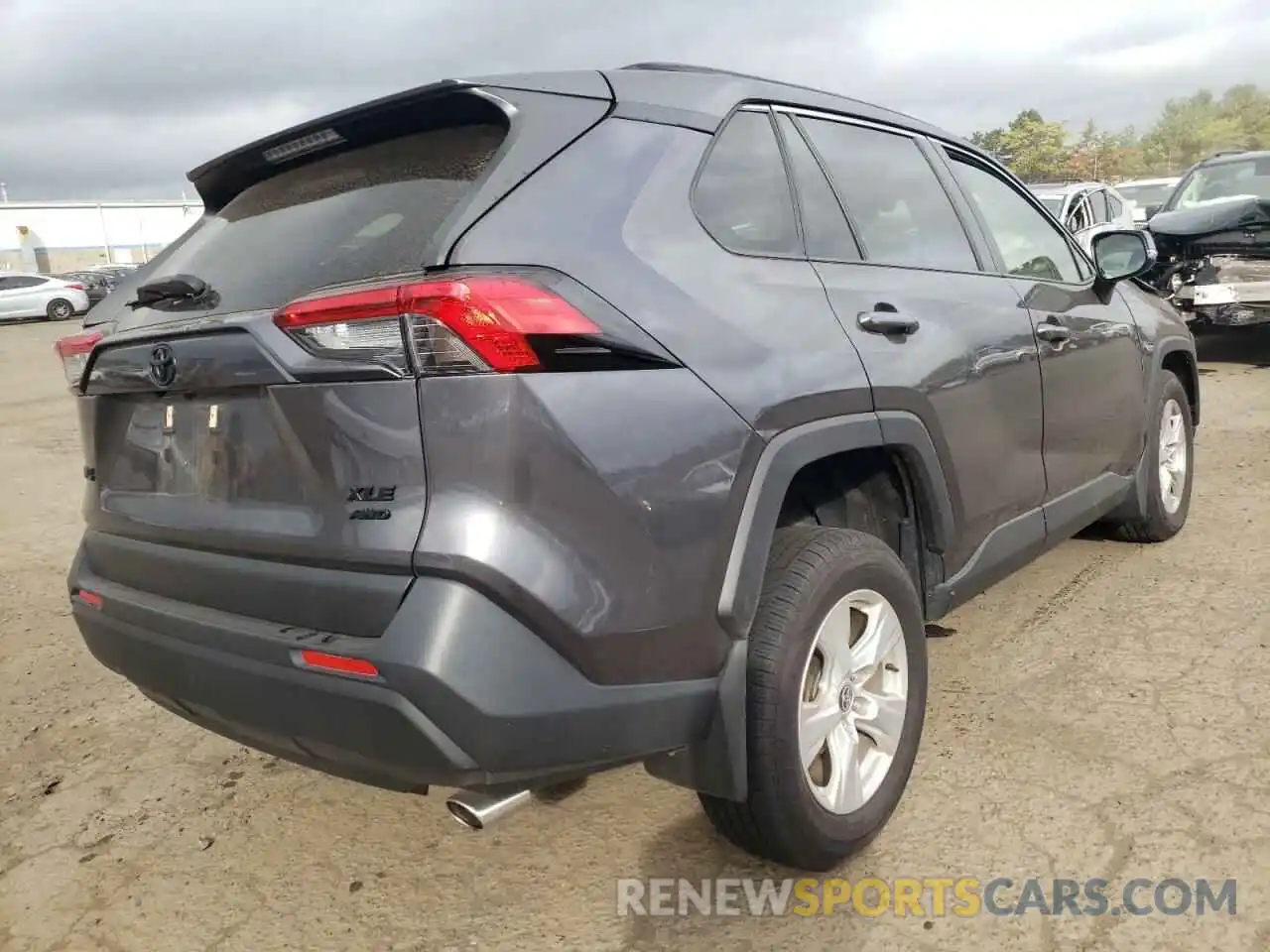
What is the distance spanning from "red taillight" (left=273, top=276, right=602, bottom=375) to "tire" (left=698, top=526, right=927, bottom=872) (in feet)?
2.58

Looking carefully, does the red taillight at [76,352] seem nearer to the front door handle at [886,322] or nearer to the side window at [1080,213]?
the front door handle at [886,322]

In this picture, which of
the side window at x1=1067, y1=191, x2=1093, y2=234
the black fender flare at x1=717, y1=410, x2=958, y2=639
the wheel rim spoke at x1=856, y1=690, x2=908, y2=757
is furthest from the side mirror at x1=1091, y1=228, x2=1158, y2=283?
the side window at x1=1067, y1=191, x2=1093, y2=234

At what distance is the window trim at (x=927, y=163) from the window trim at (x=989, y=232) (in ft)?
0.21

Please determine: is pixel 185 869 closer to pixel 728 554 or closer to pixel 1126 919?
pixel 728 554

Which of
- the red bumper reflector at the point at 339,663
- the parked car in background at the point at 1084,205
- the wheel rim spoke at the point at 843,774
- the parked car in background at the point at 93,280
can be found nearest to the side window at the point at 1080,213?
the parked car in background at the point at 1084,205

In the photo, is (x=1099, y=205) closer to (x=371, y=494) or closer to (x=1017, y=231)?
(x=1017, y=231)

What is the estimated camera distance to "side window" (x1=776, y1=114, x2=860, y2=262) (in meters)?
2.54

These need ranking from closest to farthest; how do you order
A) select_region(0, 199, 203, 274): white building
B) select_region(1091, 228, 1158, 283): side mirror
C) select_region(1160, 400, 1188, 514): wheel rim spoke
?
select_region(1091, 228, 1158, 283): side mirror, select_region(1160, 400, 1188, 514): wheel rim spoke, select_region(0, 199, 203, 274): white building

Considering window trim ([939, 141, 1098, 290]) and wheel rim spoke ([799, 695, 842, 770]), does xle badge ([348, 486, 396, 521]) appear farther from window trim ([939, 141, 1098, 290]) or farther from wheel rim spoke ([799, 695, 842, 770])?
window trim ([939, 141, 1098, 290])

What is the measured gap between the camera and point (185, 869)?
98.8 inches

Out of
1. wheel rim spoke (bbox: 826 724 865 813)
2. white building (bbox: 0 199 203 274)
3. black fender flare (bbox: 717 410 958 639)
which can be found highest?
white building (bbox: 0 199 203 274)

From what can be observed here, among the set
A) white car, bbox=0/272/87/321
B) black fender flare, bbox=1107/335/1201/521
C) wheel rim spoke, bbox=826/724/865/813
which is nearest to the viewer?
wheel rim spoke, bbox=826/724/865/813

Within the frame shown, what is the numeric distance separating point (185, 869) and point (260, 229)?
1.61 m

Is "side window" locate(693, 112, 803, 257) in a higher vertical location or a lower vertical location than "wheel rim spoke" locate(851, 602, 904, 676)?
higher
